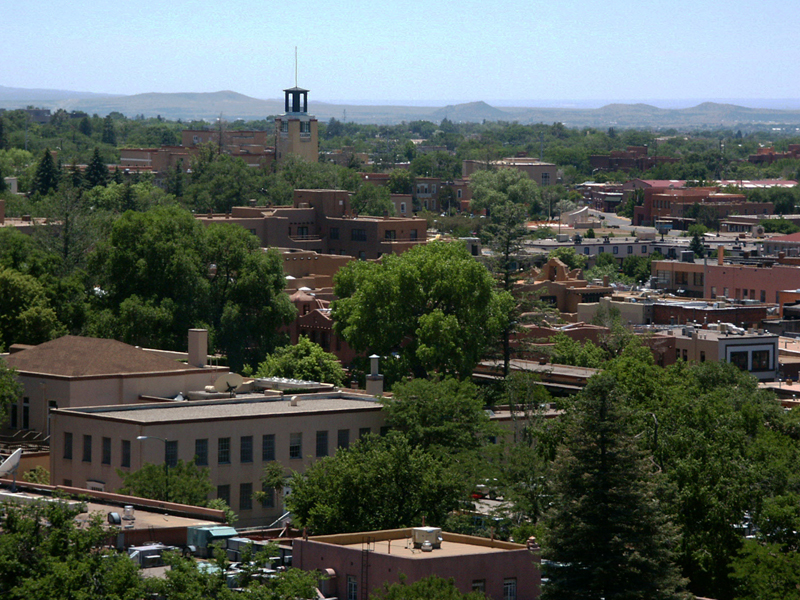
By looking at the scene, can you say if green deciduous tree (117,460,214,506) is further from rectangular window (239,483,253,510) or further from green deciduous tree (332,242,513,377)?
green deciduous tree (332,242,513,377)

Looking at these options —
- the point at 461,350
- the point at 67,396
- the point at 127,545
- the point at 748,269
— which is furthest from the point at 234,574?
the point at 748,269

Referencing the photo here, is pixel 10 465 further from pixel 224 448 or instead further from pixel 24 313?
pixel 24 313

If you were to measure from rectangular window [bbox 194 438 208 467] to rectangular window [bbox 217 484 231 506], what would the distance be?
104 cm

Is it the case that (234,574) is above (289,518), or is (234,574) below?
above

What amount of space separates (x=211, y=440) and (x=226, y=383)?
28.1 ft

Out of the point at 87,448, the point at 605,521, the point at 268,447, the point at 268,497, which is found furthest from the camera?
the point at 268,447

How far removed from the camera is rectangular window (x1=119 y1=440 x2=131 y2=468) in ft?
174

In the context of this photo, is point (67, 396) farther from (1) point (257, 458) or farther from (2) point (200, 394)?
(1) point (257, 458)

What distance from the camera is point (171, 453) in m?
53.7

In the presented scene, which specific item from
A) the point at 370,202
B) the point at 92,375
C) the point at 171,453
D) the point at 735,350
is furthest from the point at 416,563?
the point at 370,202

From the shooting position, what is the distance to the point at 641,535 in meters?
40.2

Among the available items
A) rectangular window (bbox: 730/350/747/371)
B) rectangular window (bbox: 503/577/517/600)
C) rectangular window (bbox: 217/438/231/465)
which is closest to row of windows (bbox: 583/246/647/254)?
rectangular window (bbox: 730/350/747/371)

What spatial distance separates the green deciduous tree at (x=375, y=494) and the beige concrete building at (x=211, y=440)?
6.72m

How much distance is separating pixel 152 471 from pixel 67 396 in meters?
13.3
